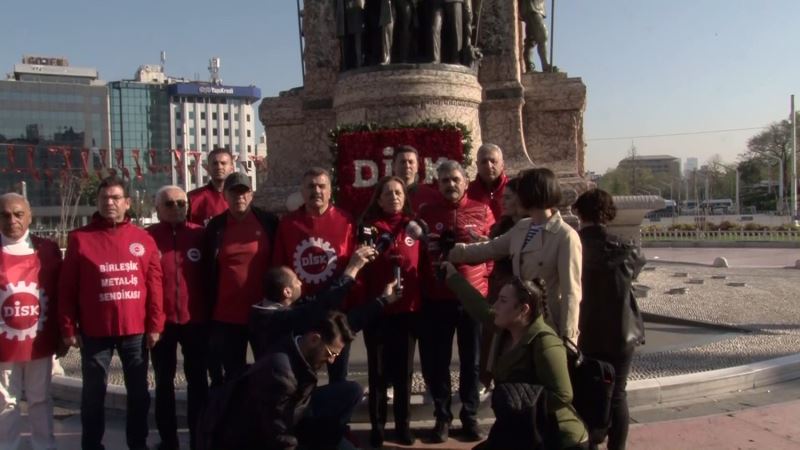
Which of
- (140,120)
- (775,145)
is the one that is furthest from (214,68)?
(775,145)

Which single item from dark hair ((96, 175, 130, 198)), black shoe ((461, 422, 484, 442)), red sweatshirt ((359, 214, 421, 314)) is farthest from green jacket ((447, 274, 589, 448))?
dark hair ((96, 175, 130, 198))

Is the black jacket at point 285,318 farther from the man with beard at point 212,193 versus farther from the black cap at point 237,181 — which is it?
the man with beard at point 212,193

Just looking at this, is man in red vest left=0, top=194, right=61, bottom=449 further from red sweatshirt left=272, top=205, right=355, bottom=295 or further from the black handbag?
the black handbag

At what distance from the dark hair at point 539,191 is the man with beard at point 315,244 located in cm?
126

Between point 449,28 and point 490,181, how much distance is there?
4.69 m

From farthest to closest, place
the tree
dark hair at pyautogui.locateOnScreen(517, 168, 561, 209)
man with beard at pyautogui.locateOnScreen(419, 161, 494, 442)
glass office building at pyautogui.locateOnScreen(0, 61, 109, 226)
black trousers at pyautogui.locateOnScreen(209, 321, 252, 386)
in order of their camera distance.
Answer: glass office building at pyautogui.locateOnScreen(0, 61, 109, 226)
the tree
man with beard at pyautogui.locateOnScreen(419, 161, 494, 442)
black trousers at pyautogui.locateOnScreen(209, 321, 252, 386)
dark hair at pyautogui.locateOnScreen(517, 168, 561, 209)

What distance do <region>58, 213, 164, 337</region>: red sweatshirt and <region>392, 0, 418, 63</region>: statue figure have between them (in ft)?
18.3

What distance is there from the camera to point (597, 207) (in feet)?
14.4

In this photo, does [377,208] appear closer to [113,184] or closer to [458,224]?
[458,224]

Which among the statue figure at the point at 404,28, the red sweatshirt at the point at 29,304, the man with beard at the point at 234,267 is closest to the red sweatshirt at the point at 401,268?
the man with beard at the point at 234,267

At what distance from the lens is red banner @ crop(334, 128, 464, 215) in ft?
27.2

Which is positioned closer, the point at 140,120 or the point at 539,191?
the point at 539,191

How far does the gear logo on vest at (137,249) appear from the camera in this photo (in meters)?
4.79

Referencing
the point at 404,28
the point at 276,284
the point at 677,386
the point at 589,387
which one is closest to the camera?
the point at 589,387
